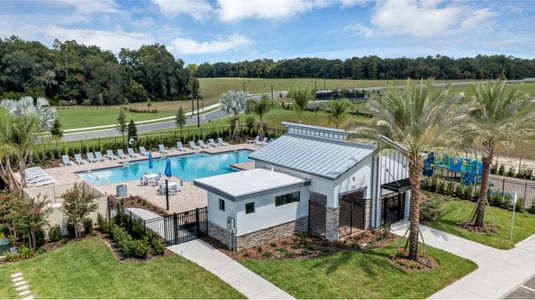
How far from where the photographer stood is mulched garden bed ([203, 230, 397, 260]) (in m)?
13.3

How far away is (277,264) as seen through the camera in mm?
12562

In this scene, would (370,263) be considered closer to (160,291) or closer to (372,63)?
(160,291)

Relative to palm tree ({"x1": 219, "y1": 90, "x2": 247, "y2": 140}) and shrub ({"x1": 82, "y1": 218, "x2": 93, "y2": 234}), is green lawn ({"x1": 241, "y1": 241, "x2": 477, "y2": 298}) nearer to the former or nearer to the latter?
shrub ({"x1": 82, "y1": 218, "x2": 93, "y2": 234})

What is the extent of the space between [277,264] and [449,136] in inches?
279

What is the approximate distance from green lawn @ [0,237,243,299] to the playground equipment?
629 inches

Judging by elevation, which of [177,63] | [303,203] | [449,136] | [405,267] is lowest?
[405,267]

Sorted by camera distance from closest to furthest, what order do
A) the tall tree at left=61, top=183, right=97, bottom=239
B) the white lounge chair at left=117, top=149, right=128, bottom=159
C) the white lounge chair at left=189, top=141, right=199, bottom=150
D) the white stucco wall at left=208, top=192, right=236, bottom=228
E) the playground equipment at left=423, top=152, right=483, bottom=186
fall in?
the white stucco wall at left=208, top=192, right=236, bottom=228
the tall tree at left=61, top=183, right=97, bottom=239
the playground equipment at left=423, top=152, right=483, bottom=186
the white lounge chair at left=117, top=149, right=128, bottom=159
the white lounge chair at left=189, top=141, right=199, bottom=150

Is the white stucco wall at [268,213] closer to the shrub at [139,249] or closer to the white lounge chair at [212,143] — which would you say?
the shrub at [139,249]

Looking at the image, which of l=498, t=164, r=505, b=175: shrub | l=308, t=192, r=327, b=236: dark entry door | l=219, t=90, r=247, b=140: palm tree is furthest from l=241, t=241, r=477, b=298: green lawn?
l=219, t=90, r=247, b=140: palm tree

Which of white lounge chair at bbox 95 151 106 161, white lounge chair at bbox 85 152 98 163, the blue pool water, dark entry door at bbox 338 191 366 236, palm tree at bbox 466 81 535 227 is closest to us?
palm tree at bbox 466 81 535 227

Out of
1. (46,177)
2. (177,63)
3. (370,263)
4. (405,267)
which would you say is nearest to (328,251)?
(370,263)

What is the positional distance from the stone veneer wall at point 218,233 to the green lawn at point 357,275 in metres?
1.43

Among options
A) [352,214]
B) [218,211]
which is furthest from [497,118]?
[218,211]

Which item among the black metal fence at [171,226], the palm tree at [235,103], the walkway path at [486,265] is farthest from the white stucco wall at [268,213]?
the palm tree at [235,103]
